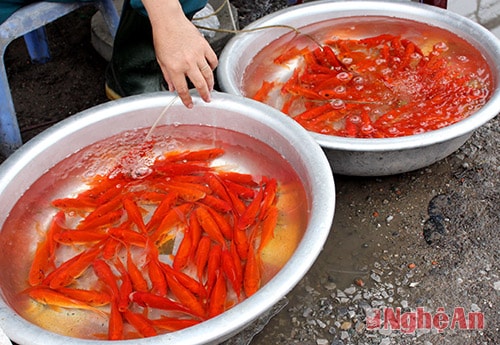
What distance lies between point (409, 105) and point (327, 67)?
53 cm

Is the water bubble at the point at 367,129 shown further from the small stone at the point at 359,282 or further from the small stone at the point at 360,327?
the small stone at the point at 360,327

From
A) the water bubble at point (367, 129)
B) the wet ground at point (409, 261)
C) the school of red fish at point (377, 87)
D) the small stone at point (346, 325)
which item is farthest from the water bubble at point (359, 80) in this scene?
the small stone at point (346, 325)

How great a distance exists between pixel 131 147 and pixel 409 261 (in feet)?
4.36

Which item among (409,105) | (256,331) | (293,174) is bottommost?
(256,331)

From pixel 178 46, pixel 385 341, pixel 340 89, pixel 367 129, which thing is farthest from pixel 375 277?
pixel 178 46

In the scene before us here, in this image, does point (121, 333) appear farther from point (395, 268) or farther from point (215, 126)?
point (395, 268)

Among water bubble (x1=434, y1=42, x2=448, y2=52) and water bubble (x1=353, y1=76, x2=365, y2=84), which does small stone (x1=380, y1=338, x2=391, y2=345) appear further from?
water bubble (x1=434, y1=42, x2=448, y2=52)

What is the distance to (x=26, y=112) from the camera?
361 cm


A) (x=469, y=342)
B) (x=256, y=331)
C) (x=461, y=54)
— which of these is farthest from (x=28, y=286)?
(x=461, y=54)

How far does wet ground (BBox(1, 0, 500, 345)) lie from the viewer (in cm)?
233

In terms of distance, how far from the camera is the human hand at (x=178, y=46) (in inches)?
79.3

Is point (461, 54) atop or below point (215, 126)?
below

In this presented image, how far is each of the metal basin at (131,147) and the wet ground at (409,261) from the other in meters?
0.41

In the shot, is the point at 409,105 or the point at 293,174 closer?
the point at 293,174
